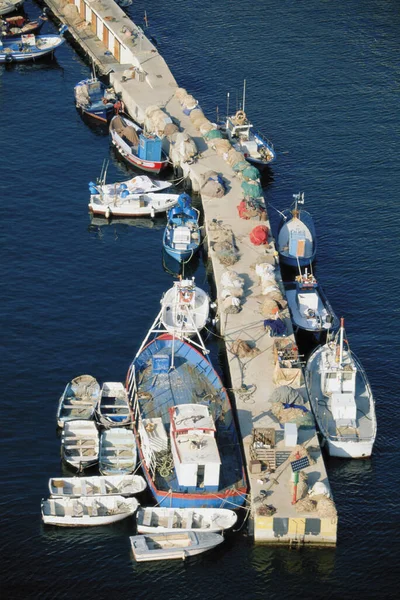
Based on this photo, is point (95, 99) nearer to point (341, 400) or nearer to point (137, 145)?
point (137, 145)

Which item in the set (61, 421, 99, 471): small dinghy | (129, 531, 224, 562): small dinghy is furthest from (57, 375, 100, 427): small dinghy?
(129, 531, 224, 562): small dinghy

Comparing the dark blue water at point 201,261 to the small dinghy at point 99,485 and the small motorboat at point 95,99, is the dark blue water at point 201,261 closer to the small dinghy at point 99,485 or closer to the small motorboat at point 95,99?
the small dinghy at point 99,485

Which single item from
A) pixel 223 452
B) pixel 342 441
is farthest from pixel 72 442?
pixel 342 441

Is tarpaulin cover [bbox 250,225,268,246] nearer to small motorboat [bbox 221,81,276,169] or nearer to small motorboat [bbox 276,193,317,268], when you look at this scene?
small motorboat [bbox 276,193,317,268]

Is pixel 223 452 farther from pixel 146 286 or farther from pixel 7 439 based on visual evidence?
pixel 146 286

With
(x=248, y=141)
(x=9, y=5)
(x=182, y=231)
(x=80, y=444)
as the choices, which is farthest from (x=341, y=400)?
(x=9, y=5)
